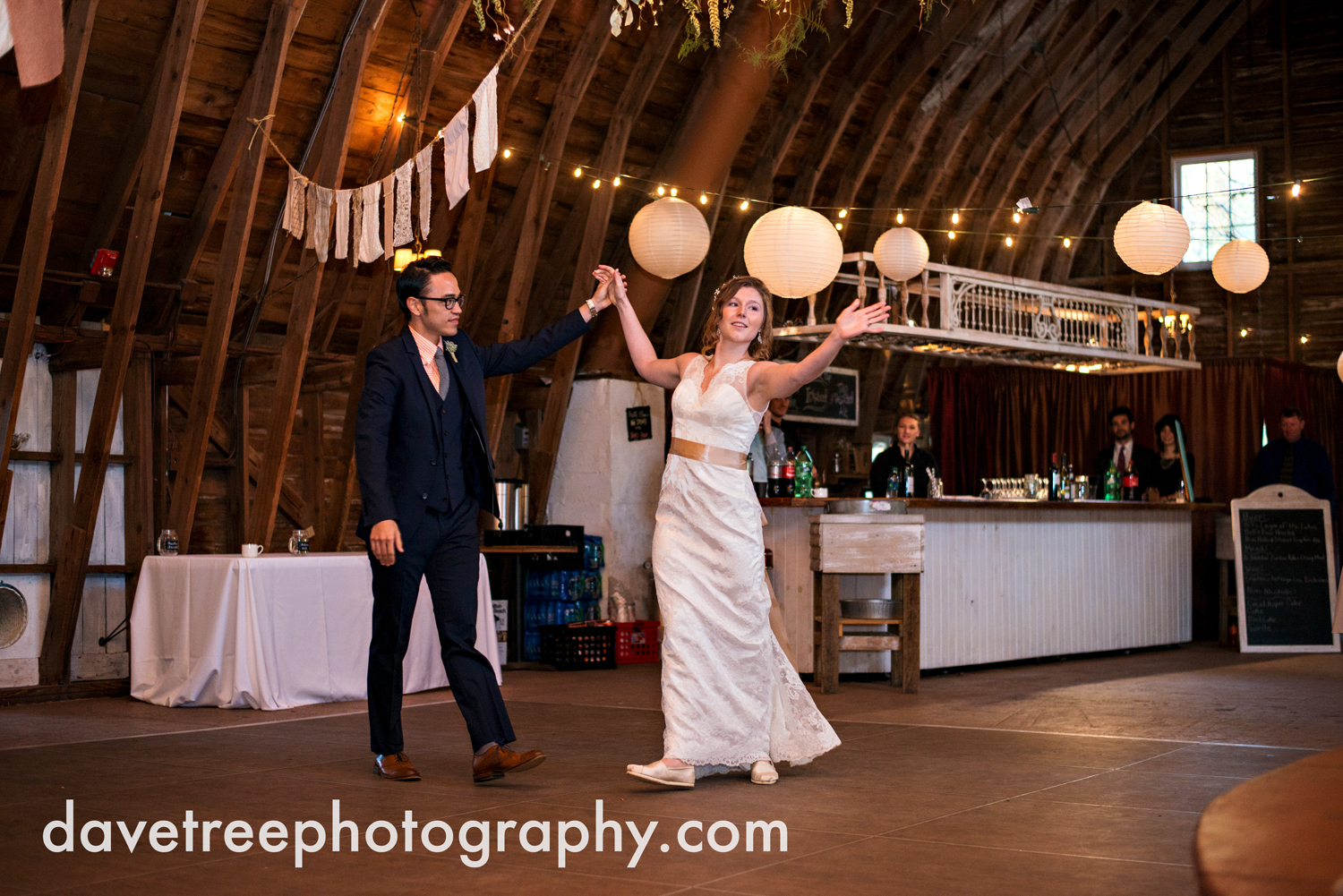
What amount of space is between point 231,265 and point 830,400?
18.9 ft

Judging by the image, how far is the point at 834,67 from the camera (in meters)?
9.78

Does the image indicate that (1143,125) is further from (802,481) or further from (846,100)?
(802,481)

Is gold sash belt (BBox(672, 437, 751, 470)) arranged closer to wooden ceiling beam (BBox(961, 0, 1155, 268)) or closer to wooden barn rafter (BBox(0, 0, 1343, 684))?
wooden barn rafter (BBox(0, 0, 1343, 684))

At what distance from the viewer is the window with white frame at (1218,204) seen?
12617mm

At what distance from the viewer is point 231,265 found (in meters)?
6.71

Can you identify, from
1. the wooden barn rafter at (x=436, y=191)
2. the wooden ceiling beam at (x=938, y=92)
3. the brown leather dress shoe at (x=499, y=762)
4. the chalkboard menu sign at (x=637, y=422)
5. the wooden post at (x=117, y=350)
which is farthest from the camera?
the wooden ceiling beam at (x=938, y=92)

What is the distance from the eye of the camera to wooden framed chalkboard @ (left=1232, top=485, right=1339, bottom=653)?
852 centimetres

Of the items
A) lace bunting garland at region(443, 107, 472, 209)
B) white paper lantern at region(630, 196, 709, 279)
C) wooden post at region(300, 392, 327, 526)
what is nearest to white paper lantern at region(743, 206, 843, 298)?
white paper lantern at region(630, 196, 709, 279)

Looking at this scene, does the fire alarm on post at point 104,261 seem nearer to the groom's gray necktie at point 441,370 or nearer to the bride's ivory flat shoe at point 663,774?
the groom's gray necktie at point 441,370

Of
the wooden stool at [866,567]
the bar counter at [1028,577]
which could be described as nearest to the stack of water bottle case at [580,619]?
the bar counter at [1028,577]

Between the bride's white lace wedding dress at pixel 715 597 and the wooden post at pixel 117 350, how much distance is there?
3584 millimetres

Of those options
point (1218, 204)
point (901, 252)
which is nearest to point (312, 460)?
point (901, 252)

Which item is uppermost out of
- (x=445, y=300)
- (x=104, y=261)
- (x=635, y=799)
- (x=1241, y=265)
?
(x=1241, y=265)

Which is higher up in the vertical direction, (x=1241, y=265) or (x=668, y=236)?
(x=1241, y=265)
